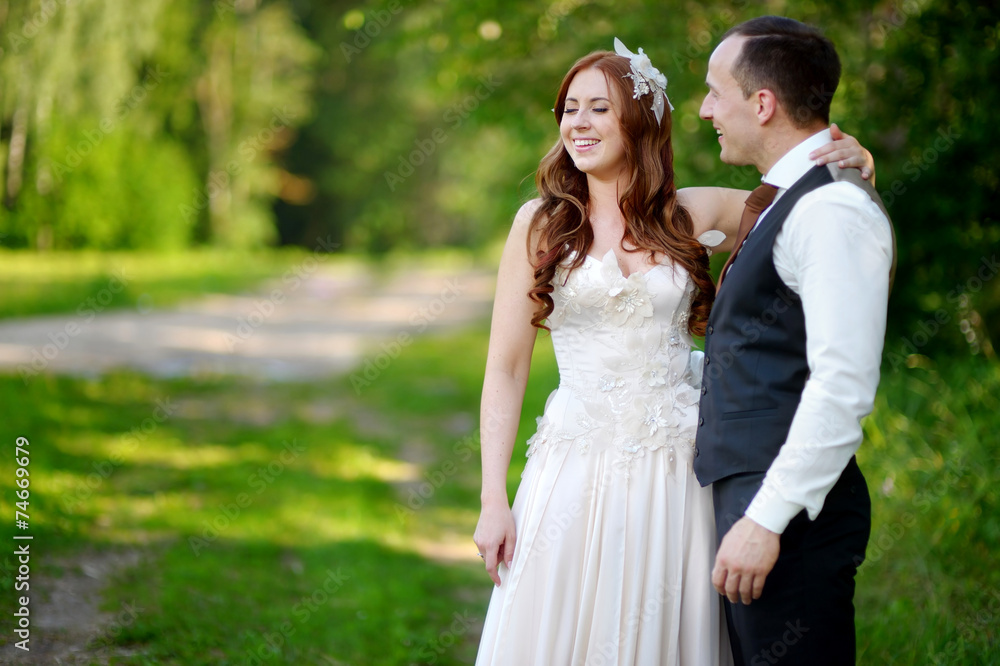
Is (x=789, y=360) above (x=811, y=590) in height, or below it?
above

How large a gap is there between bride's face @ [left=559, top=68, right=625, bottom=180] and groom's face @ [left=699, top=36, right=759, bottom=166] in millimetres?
332

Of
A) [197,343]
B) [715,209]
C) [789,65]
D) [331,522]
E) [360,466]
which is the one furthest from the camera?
[197,343]

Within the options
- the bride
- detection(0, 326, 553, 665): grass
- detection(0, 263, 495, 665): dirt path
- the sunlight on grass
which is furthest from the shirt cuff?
the sunlight on grass

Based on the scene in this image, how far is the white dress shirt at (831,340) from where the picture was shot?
5.38ft

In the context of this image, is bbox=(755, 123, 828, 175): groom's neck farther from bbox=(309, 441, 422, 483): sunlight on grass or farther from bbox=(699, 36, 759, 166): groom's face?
bbox=(309, 441, 422, 483): sunlight on grass

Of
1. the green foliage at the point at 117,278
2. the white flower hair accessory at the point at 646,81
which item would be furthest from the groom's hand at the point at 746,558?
the green foliage at the point at 117,278

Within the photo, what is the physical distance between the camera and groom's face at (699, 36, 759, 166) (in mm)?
1929

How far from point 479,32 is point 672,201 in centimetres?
390

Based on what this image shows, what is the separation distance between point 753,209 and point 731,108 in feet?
0.75

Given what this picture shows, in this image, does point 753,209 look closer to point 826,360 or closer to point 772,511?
point 826,360

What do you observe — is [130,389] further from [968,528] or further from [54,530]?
[968,528]

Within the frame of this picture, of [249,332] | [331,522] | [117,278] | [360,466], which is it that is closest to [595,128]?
[331,522]

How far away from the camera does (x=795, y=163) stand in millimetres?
1884

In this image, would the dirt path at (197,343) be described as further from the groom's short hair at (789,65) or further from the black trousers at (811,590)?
the groom's short hair at (789,65)
